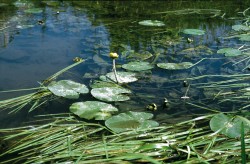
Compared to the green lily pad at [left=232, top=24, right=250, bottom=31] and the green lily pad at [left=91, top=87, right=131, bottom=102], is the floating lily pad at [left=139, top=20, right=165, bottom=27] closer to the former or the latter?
the green lily pad at [left=232, top=24, right=250, bottom=31]

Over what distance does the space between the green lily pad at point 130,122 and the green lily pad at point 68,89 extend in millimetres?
438

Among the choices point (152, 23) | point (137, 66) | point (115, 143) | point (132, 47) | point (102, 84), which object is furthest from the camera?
point (152, 23)

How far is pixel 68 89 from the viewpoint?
2.13 m

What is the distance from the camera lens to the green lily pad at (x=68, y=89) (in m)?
2.07

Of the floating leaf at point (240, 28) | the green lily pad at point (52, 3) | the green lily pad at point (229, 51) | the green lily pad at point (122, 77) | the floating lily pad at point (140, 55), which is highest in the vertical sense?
the green lily pad at point (52, 3)

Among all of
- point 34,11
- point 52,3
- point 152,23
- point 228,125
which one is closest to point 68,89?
point 228,125

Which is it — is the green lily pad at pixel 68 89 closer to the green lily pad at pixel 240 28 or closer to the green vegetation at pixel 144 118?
the green vegetation at pixel 144 118

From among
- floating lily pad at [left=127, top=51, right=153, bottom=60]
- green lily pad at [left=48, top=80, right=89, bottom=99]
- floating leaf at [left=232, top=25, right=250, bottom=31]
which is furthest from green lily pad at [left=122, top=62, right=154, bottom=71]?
floating leaf at [left=232, top=25, right=250, bottom=31]

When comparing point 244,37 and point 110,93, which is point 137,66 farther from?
point 244,37

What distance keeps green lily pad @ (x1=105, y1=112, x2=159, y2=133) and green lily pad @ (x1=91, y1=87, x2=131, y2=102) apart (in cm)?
28

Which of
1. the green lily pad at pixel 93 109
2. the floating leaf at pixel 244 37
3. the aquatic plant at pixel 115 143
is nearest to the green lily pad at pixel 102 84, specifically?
the green lily pad at pixel 93 109

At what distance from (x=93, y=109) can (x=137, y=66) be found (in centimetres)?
77

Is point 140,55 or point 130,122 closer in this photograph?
point 130,122

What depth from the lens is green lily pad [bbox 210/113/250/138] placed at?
1.55 meters
